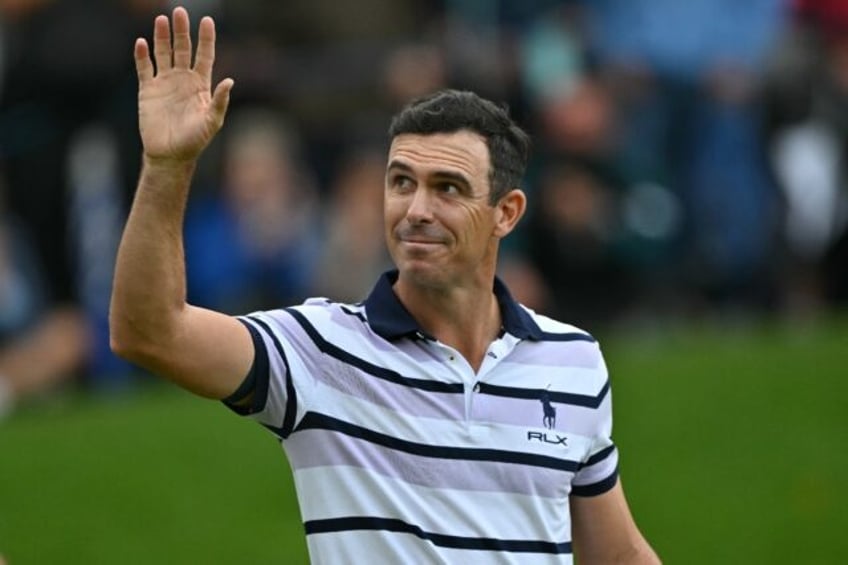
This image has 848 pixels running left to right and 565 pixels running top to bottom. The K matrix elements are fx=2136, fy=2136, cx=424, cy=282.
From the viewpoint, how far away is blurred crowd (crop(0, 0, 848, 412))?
13.5 m

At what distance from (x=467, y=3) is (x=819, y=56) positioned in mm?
2769

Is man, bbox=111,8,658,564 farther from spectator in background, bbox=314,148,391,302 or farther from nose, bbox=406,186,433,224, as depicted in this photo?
spectator in background, bbox=314,148,391,302

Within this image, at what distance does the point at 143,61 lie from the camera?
5.44 meters

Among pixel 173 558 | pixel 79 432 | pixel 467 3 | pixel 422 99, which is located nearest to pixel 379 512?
pixel 422 99

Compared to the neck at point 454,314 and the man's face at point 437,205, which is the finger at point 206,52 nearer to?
the man's face at point 437,205

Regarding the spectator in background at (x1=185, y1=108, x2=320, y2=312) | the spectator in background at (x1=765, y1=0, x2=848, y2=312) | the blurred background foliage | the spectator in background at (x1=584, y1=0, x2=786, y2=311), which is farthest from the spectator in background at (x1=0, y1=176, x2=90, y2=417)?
the spectator in background at (x1=765, y1=0, x2=848, y2=312)

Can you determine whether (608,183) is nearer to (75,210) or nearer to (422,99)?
(75,210)

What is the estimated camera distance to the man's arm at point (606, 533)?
6.39 meters

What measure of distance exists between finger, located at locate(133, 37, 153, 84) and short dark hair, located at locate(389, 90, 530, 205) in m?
0.96

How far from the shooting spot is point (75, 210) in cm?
1369

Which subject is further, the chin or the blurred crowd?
the blurred crowd

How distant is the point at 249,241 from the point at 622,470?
9.61 feet

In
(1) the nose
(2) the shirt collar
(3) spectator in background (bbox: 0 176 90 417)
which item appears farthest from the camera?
(3) spectator in background (bbox: 0 176 90 417)

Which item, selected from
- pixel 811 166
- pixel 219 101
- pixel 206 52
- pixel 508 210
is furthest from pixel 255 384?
pixel 811 166
